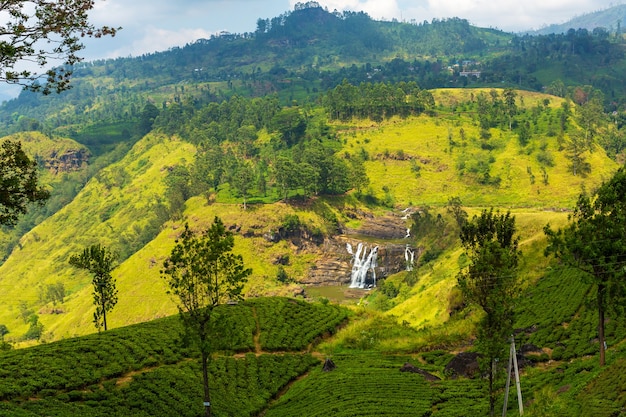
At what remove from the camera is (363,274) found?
380 ft

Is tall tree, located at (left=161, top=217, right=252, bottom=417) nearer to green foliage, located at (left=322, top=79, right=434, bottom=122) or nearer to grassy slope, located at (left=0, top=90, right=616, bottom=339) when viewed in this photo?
grassy slope, located at (left=0, top=90, right=616, bottom=339)

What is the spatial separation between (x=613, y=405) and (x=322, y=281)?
9099 centimetres

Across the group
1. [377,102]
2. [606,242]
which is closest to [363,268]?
[377,102]

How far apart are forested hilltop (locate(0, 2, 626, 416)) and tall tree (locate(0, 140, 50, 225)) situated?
33.3ft

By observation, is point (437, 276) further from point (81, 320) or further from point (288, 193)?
point (81, 320)

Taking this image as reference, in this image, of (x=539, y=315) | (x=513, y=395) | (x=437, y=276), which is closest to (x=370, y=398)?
(x=513, y=395)

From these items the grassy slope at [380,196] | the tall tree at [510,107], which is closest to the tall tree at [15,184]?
the grassy slope at [380,196]

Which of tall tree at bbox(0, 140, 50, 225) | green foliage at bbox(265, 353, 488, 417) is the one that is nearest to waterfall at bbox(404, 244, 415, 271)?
green foliage at bbox(265, 353, 488, 417)

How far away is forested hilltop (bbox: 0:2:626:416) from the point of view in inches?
1468

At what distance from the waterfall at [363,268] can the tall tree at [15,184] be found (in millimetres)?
94769

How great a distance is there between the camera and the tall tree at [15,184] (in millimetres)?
22641

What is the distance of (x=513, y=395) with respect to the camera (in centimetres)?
3666

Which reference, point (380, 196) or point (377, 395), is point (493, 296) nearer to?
point (377, 395)

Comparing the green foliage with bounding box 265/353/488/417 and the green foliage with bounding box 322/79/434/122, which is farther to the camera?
the green foliage with bounding box 322/79/434/122
